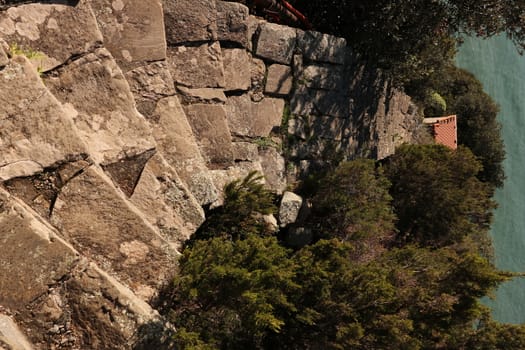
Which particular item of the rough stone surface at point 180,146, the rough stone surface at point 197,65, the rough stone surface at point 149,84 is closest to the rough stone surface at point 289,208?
the rough stone surface at point 180,146

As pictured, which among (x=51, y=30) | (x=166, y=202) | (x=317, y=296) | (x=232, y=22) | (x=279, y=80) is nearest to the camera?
(x=51, y=30)

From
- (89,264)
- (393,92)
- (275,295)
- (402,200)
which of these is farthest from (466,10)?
(89,264)

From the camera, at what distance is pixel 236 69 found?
5.44 meters

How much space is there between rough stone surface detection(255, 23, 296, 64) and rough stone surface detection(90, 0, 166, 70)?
1.54m

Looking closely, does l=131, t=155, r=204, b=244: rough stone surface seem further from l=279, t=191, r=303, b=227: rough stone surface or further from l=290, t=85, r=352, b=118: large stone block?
l=290, t=85, r=352, b=118: large stone block

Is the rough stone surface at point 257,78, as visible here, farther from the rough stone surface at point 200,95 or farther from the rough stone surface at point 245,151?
the rough stone surface at point 200,95

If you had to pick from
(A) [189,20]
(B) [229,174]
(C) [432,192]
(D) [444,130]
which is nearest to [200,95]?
(A) [189,20]

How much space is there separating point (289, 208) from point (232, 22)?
2.22m

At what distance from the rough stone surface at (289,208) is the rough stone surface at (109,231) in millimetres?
2186

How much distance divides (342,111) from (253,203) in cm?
249

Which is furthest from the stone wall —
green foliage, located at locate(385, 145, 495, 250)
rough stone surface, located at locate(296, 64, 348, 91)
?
green foliage, located at locate(385, 145, 495, 250)

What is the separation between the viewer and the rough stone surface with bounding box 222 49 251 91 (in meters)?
5.36

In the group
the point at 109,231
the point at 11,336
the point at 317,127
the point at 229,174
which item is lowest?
the point at 11,336

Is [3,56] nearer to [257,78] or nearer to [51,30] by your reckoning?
[51,30]
